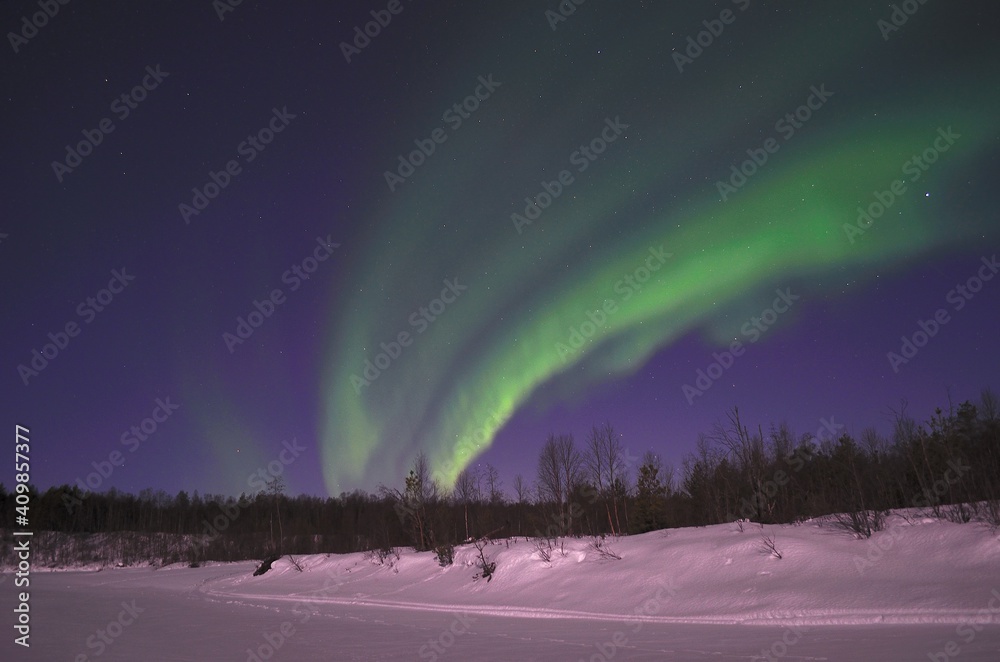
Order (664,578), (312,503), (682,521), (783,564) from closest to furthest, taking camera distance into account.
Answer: (783,564)
(664,578)
(682,521)
(312,503)

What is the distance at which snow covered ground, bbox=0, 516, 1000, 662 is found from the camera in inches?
522

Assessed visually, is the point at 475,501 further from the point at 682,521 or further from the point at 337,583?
the point at 337,583

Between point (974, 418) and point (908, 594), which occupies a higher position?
point (974, 418)

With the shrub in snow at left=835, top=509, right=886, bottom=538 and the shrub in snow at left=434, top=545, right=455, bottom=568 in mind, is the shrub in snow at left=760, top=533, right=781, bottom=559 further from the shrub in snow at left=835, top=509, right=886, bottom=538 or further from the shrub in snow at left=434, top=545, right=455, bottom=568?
the shrub in snow at left=434, top=545, right=455, bottom=568

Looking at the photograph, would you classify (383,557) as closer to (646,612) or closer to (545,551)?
(545,551)

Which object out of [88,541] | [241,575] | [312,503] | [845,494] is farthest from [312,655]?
[312,503]

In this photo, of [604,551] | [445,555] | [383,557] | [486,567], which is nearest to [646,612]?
[604,551]

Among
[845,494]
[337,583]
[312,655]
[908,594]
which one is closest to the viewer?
[312,655]

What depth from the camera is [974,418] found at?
61938 millimetres

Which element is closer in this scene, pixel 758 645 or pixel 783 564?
pixel 758 645

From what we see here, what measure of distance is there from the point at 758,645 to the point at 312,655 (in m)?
10.6

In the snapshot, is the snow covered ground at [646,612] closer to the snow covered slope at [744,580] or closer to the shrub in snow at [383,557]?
the snow covered slope at [744,580]

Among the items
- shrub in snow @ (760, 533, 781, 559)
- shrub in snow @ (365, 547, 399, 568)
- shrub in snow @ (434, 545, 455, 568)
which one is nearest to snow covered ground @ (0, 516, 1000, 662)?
shrub in snow @ (760, 533, 781, 559)

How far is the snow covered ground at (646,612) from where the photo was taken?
1325 centimetres
